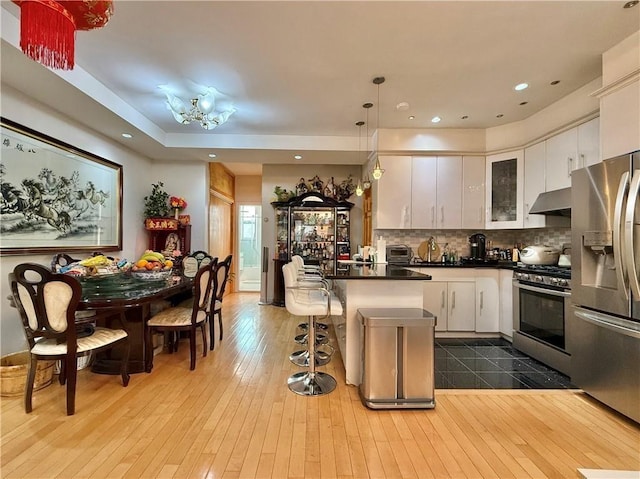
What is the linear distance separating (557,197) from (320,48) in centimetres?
274

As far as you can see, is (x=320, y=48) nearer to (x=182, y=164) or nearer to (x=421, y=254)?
(x=421, y=254)

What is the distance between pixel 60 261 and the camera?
129 inches

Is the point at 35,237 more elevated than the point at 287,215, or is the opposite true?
the point at 287,215

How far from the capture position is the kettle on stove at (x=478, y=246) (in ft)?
14.2

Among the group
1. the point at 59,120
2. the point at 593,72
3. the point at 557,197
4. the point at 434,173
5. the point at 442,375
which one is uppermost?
the point at 593,72

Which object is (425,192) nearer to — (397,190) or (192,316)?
(397,190)

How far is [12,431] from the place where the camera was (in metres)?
1.91

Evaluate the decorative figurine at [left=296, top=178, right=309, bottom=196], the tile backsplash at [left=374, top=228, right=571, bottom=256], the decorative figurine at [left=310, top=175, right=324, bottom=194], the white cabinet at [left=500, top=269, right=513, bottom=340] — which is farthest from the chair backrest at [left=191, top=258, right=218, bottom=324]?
the white cabinet at [left=500, top=269, right=513, bottom=340]

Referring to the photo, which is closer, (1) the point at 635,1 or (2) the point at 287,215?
(1) the point at 635,1

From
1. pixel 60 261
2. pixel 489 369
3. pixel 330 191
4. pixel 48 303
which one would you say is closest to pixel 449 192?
pixel 330 191

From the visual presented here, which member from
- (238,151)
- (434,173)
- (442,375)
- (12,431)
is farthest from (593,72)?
(12,431)

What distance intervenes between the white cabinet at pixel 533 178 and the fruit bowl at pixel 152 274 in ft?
14.2

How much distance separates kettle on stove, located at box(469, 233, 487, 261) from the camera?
14.2ft

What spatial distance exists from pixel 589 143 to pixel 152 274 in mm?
4621
